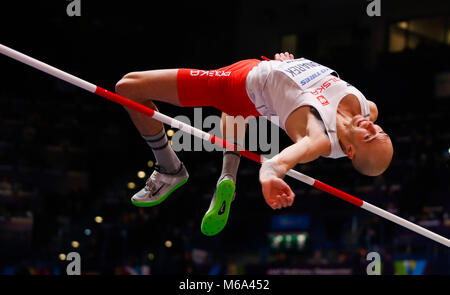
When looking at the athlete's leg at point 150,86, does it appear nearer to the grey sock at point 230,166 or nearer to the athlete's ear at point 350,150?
the grey sock at point 230,166

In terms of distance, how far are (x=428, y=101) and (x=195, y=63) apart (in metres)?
5.15

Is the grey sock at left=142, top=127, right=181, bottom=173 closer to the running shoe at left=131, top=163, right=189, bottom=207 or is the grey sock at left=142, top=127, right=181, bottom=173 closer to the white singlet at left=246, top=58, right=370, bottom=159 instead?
the running shoe at left=131, top=163, right=189, bottom=207

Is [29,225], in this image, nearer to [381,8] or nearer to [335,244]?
[335,244]

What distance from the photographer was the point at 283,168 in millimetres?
4070

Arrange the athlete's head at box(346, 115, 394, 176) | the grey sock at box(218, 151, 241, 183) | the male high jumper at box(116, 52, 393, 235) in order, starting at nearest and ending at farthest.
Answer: the male high jumper at box(116, 52, 393, 235) → the athlete's head at box(346, 115, 394, 176) → the grey sock at box(218, 151, 241, 183)

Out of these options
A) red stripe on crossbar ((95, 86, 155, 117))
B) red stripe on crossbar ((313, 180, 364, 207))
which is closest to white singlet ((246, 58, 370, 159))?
red stripe on crossbar ((313, 180, 364, 207))

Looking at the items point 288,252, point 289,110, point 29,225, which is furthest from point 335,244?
point 289,110

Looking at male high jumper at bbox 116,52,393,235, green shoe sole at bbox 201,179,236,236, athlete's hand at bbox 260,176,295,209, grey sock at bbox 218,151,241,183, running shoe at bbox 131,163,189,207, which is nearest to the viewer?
athlete's hand at bbox 260,176,295,209

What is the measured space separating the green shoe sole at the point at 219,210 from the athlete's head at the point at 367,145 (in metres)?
0.98

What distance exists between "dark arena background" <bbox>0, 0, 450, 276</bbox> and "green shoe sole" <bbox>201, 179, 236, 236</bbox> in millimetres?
4142

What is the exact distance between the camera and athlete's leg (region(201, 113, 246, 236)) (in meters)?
5.03

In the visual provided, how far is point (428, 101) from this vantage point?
593 inches

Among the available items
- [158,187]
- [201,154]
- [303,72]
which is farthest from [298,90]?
[201,154]

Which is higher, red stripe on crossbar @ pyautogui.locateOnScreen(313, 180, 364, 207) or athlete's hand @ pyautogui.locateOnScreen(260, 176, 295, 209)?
athlete's hand @ pyautogui.locateOnScreen(260, 176, 295, 209)
